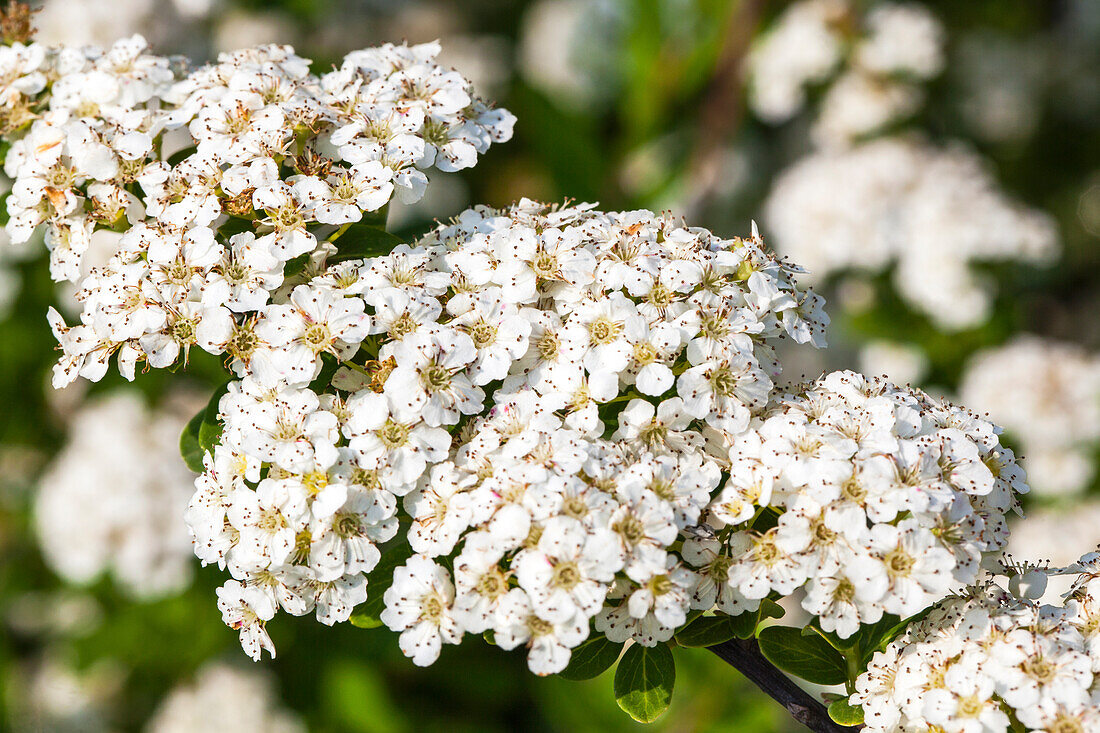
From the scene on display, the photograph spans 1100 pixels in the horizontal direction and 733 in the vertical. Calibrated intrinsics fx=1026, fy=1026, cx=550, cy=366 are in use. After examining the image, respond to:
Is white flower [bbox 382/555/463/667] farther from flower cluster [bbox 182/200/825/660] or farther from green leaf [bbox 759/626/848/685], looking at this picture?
green leaf [bbox 759/626/848/685]

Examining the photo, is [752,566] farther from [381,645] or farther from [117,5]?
[117,5]

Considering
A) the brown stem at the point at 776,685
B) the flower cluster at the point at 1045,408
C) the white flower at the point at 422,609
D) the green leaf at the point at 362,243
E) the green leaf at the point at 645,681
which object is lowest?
the white flower at the point at 422,609

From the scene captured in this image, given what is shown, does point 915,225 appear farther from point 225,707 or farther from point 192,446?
point 225,707

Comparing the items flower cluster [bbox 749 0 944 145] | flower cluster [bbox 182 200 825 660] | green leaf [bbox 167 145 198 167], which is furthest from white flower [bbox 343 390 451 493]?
flower cluster [bbox 749 0 944 145]

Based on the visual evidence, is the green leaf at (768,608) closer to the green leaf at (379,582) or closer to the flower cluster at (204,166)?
the green leaf at (379,582)

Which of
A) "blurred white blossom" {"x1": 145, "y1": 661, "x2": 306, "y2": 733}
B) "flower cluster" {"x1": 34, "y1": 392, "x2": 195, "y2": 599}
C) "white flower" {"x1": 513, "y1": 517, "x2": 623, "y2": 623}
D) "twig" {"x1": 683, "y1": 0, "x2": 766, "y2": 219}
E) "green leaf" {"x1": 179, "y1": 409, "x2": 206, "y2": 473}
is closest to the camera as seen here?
"white flower" {"x1": 513, "y1": 517, "x2": 623, "y2": 623}

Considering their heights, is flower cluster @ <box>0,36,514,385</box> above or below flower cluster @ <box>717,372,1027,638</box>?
below

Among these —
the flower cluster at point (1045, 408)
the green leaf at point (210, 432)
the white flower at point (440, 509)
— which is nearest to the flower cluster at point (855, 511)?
the white flower at point (440, 509)
